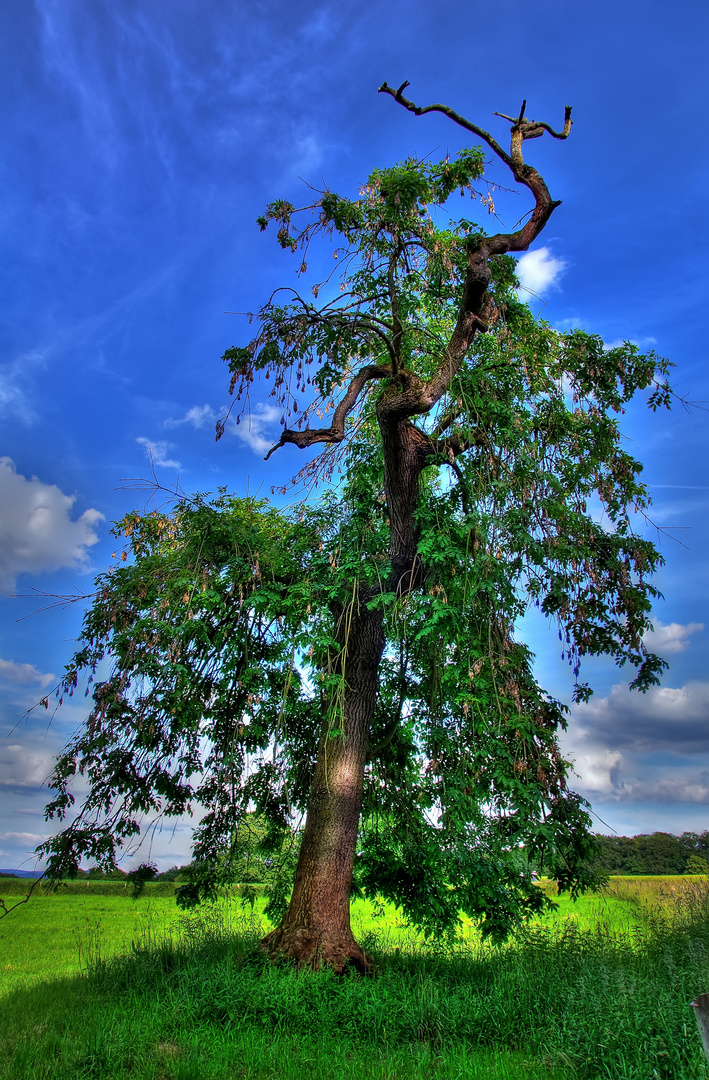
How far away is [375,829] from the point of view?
8.95m

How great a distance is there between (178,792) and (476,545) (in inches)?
203

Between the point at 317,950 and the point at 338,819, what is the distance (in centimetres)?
138

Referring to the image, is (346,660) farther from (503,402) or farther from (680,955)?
(680,955)

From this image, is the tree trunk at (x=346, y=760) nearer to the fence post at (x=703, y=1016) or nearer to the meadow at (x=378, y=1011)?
the meadow at (x=378, y=1011)

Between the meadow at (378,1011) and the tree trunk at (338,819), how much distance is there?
44cm

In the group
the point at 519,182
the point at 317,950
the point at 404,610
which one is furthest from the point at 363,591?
→ the point at 519,182

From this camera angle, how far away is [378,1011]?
6.13 m

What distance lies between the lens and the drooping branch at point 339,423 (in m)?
8.62

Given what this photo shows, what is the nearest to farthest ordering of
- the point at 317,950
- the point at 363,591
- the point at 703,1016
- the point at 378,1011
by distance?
1. the point at 703,1016
2. the point at 378,1011
3. the point at 317,950
4. the point at 363,591

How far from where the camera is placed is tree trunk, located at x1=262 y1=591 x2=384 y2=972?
7.54 m

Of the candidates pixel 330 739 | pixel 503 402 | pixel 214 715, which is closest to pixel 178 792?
pixel 214 715

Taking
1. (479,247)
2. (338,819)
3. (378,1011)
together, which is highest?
(479,247)

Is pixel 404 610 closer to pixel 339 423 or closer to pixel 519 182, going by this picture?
pixel 339 423

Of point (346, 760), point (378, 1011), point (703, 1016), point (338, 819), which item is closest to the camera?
point (703, 1016)
